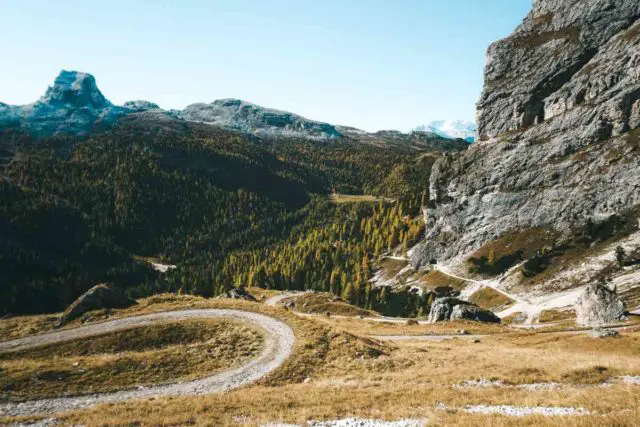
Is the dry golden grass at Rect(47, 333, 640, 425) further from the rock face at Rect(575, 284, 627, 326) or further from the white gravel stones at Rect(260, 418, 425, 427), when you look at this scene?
the rock face at Rect(575, 284, 627, 326)

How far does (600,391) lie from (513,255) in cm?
13803

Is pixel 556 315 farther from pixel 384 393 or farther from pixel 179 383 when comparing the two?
pixel 179 383

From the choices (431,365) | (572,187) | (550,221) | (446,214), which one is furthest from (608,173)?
(431,365)

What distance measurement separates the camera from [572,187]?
150 m

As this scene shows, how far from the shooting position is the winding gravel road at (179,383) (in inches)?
1114

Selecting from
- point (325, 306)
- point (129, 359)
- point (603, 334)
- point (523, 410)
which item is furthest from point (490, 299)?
point (129, 359)

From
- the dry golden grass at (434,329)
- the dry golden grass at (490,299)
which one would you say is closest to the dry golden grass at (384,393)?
the dry golden grass at (434,329)

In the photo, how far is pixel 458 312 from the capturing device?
307 feet

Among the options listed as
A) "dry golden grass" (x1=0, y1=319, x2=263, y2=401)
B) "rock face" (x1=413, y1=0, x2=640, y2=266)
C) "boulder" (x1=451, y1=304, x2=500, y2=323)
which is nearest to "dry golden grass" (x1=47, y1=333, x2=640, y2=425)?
"dry golden grass" (x1=0, y1=319, x2=263, y2=401)

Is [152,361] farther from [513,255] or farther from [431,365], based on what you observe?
[513,255]

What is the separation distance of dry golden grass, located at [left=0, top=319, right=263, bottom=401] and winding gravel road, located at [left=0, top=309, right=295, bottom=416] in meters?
1.17

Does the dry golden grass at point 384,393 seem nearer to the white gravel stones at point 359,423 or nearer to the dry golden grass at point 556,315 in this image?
the white gravel stones at point 359,423

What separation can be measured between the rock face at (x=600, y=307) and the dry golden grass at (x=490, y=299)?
4143 cm

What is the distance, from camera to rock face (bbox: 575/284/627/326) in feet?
252
